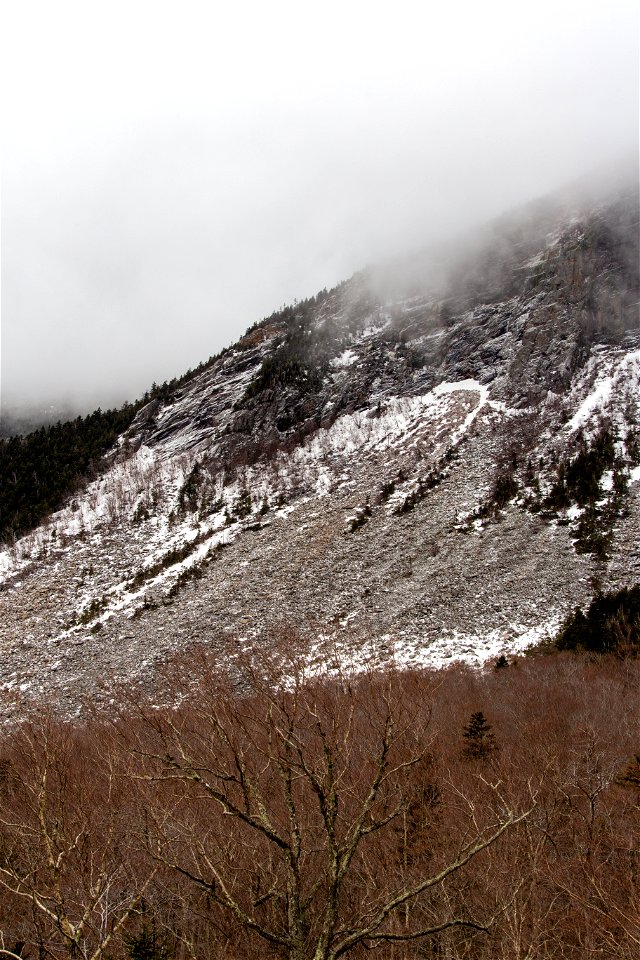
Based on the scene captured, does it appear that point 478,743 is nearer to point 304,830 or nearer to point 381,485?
point 304,830

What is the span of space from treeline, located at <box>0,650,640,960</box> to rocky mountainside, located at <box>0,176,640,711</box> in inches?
86.3

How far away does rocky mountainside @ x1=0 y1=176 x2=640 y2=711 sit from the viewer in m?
31.3

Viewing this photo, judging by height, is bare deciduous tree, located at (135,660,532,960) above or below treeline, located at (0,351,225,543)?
below

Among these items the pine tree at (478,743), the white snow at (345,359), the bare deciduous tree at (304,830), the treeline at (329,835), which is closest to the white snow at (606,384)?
the white snow at (345,359)

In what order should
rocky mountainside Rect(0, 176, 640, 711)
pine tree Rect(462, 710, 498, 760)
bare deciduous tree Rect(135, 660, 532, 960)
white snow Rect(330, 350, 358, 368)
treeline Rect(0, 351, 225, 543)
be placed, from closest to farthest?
bare deciduous tree Rect(135, 660, 532, 960) < pine tree Rect(462, 710, 498, 760) < rocky mountainside Rect(0, 176, 640, 711) < treeline Rect(0, 351, 225, 543) < white snow Rect(330, 350, 358, 368)

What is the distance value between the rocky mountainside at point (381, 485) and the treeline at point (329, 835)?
7.20ft

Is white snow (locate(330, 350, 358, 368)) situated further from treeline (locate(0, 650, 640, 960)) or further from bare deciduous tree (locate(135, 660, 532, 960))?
bare deciduous tree (locate(135, 660, 532, 960))

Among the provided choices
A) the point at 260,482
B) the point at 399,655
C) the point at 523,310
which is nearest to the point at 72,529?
the point at 260,482

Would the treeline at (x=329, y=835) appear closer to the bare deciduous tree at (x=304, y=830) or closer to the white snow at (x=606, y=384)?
the bare deciduous tree at (x=304, y=830)

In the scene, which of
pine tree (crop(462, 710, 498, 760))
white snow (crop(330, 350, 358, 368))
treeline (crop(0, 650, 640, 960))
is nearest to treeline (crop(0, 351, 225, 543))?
white snow (crop(330, 350, 358, 368))

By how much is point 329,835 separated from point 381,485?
4628 centimetres

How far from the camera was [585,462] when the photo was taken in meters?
44.7

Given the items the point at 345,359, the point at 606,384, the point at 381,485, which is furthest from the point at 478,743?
the point at 345,359

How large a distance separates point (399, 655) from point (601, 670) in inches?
408
